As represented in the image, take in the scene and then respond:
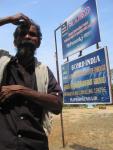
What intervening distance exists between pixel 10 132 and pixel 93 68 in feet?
20.1

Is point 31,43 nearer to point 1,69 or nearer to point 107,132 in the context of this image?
point 1,69

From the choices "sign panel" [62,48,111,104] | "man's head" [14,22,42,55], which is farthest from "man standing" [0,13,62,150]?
"sign panel" [62,48,111,104]

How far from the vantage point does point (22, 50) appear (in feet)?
9.27

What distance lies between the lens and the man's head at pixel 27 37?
9.25ft

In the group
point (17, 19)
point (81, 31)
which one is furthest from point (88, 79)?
point (17, 19)

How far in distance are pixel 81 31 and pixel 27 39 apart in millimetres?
6787

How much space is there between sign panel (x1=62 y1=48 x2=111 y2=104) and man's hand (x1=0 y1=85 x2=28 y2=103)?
544cm

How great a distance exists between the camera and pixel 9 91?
2686 mm

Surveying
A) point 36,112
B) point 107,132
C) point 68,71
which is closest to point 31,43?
point 36,112

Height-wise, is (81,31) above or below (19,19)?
above

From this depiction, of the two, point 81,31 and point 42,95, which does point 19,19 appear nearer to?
point 42,95

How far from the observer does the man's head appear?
282cm

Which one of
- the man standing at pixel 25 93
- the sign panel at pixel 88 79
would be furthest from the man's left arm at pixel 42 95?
the sign panel at pixel 88 79

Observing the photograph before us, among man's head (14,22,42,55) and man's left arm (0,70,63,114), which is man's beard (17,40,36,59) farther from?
man's left arm (0,70,63,114)
